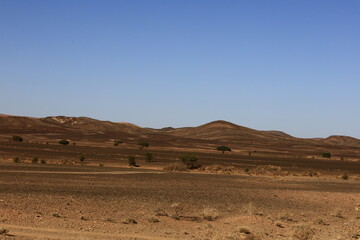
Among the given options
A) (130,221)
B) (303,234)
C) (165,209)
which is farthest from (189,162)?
(303,234)

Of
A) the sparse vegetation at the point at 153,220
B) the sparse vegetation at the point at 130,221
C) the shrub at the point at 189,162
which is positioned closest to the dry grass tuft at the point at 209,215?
the sparse vegetation at the point at 153,220

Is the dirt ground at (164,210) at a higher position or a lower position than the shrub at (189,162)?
lower

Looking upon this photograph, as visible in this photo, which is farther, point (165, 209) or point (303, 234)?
point (165, 209)

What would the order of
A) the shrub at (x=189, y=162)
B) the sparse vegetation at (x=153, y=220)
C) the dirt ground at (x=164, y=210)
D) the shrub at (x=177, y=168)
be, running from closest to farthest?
the dirt ground at (x=164, y=210)
the sparse vegetation at (x=153, y=220)
the shrub at (x=177, y=168)
the shrub at (x=189, y=162)

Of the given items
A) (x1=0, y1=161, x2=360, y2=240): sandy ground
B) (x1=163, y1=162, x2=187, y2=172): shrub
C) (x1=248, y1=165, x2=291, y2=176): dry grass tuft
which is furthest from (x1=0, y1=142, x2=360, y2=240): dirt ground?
(x1=163, y1=162, x2=187, y2=172): shrub

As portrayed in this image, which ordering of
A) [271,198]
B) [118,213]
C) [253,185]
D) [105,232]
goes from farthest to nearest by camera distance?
1. [253,185]
2. [271,198]
3. [118,213]
4. [105,232]

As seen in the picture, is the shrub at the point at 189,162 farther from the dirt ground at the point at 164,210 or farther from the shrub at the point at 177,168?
the dirt ground at the point at 164,210

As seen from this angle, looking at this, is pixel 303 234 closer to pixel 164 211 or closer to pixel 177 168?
pixel 164 211

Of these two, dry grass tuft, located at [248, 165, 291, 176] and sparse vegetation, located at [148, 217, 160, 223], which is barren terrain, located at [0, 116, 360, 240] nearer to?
sparse vegetation, located at [148, 217, 160, 223]

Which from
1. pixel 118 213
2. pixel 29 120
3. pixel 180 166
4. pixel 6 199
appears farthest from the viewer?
pixel 29 120

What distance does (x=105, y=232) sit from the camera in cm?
1675

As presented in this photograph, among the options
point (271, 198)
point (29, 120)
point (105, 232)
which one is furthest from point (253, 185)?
point (29, 120)

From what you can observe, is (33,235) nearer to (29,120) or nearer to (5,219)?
(5,219)

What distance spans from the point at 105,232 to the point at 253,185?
23.1 meters
